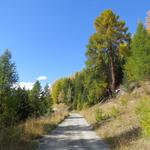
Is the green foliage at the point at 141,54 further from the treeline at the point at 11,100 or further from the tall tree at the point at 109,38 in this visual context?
the treeline at the point at 11,100

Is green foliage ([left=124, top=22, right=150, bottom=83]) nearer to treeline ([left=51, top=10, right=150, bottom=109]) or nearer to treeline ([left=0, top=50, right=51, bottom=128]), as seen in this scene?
treeline ([left=51, top=10, right=150, bottom=109])

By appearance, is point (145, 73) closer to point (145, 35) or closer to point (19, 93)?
point (145, 35)

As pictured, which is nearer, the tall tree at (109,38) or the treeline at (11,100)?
the treeline at (11,100)

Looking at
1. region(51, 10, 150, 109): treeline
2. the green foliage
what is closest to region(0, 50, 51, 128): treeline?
region(51, 10, 150, 109): treeline

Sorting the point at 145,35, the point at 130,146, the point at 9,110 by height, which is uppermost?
the point at 145,35

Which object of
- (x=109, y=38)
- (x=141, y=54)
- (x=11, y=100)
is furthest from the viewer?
(x=109, y=38)

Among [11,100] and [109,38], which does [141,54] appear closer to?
[109,38]

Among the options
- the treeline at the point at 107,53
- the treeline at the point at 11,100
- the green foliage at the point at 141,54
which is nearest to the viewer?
the treeline at the point at 11,100

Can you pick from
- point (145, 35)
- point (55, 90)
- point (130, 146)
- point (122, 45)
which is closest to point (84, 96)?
point (55, 90)

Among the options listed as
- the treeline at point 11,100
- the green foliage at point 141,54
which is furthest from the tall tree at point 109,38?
the treeline at point 11,100

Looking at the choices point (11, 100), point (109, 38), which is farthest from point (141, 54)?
point (11, 100)

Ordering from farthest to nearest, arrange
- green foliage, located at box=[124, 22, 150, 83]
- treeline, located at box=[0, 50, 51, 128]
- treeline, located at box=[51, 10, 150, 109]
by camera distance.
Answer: treeline, located at box=[51, 10, 150, 109]
green foliage, located at box=[124, 22, 150, 83]
treeline, located at box=[0, 50, 51, 128]

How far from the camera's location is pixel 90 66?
170ft

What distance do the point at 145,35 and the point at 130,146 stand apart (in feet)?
92.0
